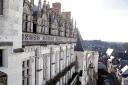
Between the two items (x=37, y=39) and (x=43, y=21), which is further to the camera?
(x=43, y=21)

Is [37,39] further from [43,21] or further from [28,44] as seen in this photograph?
[43,21]

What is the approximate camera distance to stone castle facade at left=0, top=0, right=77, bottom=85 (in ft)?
31.9

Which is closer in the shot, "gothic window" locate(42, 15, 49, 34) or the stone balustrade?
the stone balustrade

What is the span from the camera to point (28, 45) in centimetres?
1324

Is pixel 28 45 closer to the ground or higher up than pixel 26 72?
higher up

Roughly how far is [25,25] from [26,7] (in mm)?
1065

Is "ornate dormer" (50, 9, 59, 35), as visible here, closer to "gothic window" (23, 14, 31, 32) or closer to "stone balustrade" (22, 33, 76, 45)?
"stone balustrade" (22, 33, 76, 45)

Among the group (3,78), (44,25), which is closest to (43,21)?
(44,25)

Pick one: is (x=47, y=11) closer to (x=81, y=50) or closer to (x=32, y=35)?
(x=32, y=35)

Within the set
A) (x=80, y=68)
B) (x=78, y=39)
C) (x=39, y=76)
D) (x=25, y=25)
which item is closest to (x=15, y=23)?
(x=25, y=25)

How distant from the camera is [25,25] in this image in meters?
13.8

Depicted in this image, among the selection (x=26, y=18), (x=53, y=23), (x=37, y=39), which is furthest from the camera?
(x=53, y=23)

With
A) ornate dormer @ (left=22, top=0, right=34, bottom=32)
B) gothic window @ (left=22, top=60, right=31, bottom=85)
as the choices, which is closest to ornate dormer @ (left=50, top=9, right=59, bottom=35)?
ornate dormer @ (left=22, top=0, right=34, bottom=32)

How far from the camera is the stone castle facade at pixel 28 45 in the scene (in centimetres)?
A: 973
